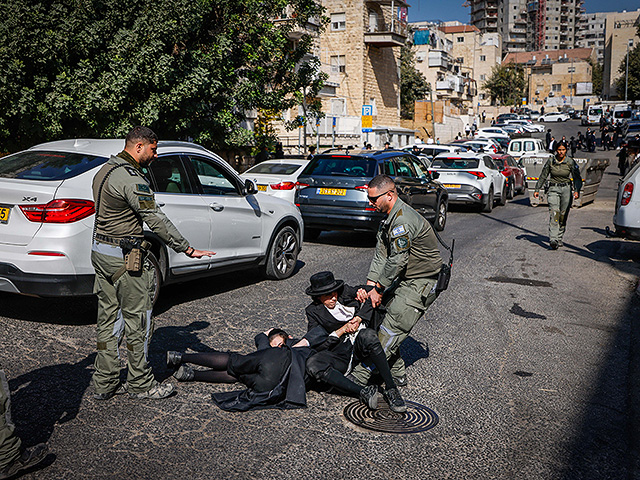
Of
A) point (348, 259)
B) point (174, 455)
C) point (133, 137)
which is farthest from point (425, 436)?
point (348, 259)

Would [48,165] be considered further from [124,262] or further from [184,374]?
[184,374]

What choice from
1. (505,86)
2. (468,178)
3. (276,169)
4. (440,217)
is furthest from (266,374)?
(505,86)

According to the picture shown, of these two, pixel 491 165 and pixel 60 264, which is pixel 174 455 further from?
pixel 491 165

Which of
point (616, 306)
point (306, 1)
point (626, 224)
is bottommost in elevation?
point (616, 306)

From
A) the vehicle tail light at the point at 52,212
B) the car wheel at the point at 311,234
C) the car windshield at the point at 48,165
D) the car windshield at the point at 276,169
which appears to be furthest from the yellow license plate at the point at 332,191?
the vehicle tail light at the point at 52,212

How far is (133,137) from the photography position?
4.64m

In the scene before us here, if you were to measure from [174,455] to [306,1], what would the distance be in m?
18.6

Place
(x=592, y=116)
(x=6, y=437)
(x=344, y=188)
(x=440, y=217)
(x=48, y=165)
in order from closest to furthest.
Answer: (x=6, y=437) → (x=48, y=165) → (x=344, y=188) → (x=440, y=217) → (x=592, y=116)

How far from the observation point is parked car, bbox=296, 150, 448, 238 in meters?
11.8

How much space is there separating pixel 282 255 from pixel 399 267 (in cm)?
468

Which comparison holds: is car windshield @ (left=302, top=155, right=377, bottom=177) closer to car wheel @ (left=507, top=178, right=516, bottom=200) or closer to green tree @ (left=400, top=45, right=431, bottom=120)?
car wheel @ (left=507, top=178, right=516, bottom=200)

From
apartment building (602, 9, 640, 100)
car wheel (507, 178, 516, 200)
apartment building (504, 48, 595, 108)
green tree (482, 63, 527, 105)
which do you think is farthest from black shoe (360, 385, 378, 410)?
apartment building (504, 48, 595, 108)

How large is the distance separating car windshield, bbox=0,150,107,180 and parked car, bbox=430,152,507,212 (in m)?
14.2

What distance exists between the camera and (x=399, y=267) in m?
4.61
